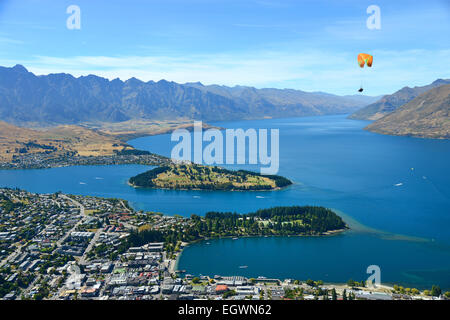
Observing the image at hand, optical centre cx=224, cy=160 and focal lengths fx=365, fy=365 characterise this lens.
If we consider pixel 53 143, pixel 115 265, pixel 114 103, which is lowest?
pixel 115 265

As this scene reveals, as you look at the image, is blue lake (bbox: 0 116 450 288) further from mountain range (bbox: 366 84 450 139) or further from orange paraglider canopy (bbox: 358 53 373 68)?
mountain range (bbox: 366 84 450 139)

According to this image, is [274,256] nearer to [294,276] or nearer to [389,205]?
[294,276]


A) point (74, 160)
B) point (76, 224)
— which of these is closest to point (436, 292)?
point (76, 224)

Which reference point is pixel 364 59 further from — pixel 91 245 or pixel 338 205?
pixel 338 205

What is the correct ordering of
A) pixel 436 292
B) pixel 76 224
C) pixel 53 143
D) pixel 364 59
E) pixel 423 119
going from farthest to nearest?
pixel 423 119
pixel 53 143
pixel 76 224
pixel 436 292
pixel 364 59

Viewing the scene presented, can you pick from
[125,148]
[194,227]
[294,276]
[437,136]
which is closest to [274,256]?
[294,276]
